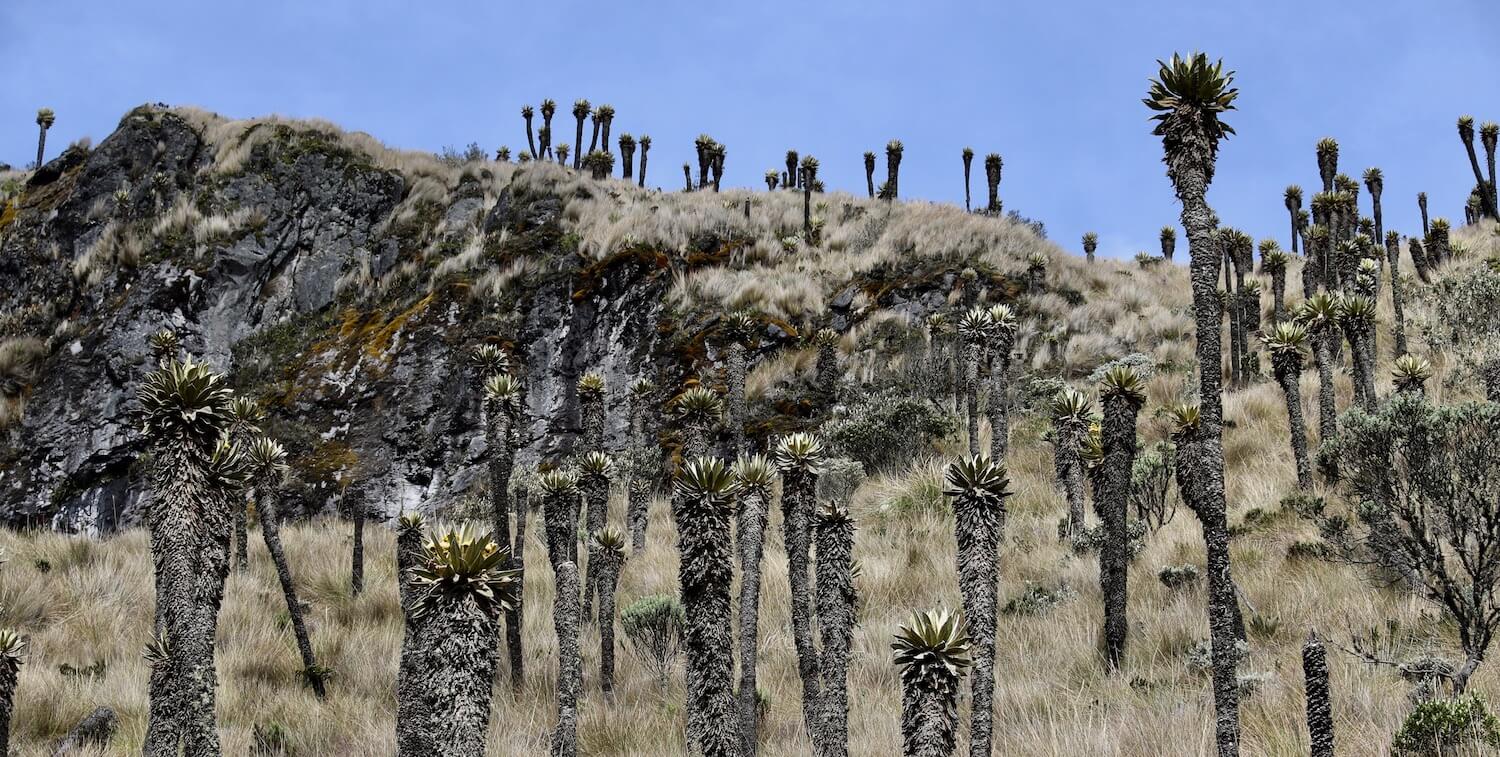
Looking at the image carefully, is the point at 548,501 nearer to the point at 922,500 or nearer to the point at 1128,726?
the point at 1128,726

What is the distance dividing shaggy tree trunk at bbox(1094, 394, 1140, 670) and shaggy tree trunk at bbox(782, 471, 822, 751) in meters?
3.51

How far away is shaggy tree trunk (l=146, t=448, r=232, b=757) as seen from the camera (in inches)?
272

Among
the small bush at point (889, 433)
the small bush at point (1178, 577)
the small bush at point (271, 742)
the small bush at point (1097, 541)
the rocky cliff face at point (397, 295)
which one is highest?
the rocky cliff face at point (397, 295)

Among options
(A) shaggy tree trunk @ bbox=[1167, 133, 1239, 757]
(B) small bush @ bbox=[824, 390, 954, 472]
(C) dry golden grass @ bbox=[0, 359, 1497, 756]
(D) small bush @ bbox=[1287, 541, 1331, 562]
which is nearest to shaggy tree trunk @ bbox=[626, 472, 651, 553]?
(C) dry golden grass @ bbox=[0, 359, 1497, 756]

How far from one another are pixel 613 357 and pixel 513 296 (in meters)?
3.52

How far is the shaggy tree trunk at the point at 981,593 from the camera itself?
6691 millimetres

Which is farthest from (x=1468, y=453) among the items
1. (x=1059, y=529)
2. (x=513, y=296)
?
(x=513, y=296)

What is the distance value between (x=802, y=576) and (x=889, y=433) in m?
12.2

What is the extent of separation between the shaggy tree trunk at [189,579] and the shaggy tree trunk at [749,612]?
4022 mm

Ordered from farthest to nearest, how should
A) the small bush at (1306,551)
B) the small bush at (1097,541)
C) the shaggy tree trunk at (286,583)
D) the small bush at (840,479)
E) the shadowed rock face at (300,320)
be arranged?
1. the shadowed rock face at (300,320)
2. the small bush at (840,479)
3. the small bush at (1097,541)
4. the small bush at (1306,551)
5. the shaggy tree trunk at (286,583)

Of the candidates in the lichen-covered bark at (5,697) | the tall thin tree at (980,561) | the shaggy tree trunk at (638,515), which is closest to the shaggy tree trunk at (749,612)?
the tall thin tree at (980,561)

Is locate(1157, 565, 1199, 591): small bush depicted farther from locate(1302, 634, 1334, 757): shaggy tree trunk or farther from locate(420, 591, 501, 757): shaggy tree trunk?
locate(420, 591, 501, 757): shaggy tree trunk

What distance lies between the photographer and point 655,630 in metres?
12.0

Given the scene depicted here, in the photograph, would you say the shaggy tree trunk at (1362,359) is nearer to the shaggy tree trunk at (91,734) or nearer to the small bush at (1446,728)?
the small bush at (1446,728)
